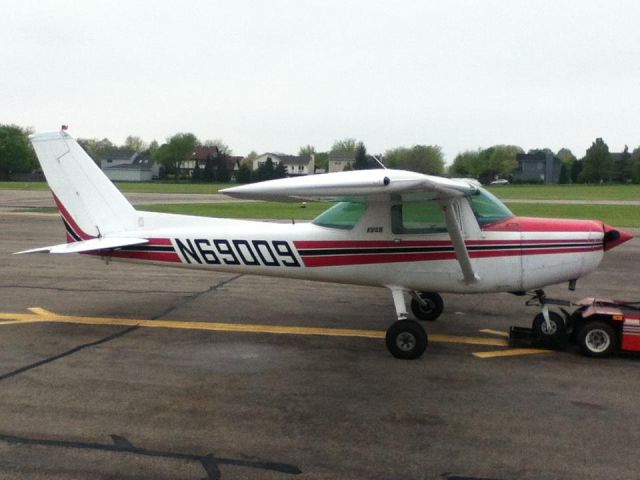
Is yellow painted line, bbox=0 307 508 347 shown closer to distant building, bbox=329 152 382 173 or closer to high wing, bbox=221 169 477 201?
high wing, bbox=221 169 477 201

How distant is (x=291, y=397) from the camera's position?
6.16 m

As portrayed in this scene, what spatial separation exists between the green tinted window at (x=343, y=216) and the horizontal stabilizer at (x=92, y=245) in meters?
2.62

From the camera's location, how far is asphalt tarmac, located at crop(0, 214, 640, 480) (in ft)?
15.4

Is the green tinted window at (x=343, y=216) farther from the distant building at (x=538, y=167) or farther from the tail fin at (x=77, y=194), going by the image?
the distant building at (x=538, y=167)

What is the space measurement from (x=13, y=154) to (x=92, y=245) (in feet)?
389

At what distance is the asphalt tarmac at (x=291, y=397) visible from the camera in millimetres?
4703

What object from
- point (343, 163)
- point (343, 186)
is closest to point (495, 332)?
point (343, 186)

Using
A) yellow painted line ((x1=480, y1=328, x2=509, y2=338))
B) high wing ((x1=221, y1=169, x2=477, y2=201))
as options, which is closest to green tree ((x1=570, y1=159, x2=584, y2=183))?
yellow painted line ((x1=480, y1=328, x2=509, y2=338))

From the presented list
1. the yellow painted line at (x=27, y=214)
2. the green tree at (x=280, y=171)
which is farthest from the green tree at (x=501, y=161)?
the yellow painted line at (x=27, y=214)

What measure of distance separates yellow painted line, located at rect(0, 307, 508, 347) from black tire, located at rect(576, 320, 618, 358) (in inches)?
39.6

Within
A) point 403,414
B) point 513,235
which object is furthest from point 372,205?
point 403,414

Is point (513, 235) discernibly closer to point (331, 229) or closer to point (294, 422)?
point (331, 229)

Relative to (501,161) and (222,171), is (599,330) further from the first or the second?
(501,161)

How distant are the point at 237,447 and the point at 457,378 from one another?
283 cm
